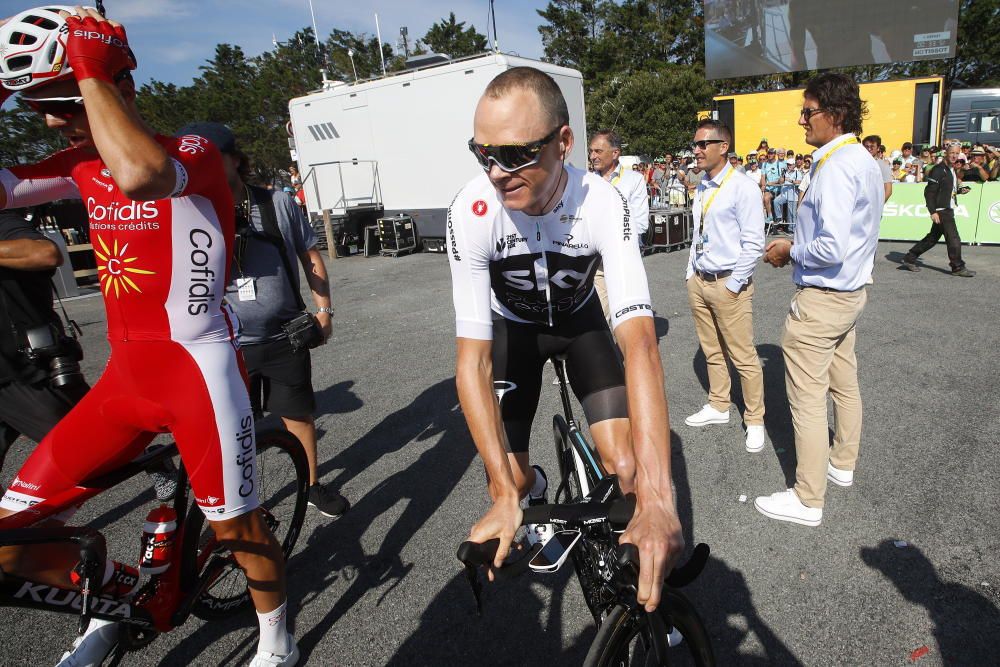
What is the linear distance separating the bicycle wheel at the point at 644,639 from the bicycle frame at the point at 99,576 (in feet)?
5.94

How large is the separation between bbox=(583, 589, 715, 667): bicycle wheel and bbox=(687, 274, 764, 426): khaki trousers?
8.83 feet

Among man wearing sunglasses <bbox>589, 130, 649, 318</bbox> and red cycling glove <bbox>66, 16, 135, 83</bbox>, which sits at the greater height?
red cycling glove <bbox>66, 16, 135, 83</bbox>

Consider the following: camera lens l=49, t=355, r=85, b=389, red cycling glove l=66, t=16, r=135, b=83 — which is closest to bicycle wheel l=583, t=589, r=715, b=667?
red cycling glove l=66, t=16, r=135, b=83

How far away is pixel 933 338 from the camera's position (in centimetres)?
616

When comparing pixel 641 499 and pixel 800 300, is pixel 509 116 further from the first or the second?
pixel 800 300

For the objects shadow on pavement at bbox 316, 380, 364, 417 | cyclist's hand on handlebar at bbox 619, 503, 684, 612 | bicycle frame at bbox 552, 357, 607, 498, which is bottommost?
shadow on pavement at bbox 316, 380, 364, 417

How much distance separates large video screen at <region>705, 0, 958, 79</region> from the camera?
26891 mm

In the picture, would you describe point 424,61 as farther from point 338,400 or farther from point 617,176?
point 338,400

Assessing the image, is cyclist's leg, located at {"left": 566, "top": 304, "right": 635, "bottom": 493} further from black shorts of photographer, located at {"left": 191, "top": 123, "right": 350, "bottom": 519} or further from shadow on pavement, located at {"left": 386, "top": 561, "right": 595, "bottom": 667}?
black shorts of photographer, located at {"left": 191, "top": 123, "right": 350, "bottom": 519}

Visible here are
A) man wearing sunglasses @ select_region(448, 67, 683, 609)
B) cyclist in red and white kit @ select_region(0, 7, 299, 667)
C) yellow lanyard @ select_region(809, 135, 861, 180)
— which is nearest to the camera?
man wearing sunglasses @ select_region(448, 67, 683, 609)

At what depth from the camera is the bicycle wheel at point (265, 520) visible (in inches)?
101

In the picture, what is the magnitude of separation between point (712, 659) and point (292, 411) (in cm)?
264

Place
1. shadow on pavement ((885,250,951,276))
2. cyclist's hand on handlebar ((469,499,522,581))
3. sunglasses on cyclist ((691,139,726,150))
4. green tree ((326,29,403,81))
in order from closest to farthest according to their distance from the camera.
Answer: cyclist's hand on handlebar ((469,499,522,581)), sunglasses on cyclist ((691,139,726,150)), shadow on pavement ((885,250,951,276)), green tree ((326,29,403,81))

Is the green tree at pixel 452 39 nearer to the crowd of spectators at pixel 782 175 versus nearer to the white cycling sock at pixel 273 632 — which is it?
the crowd of spectators at pixel 782 175
